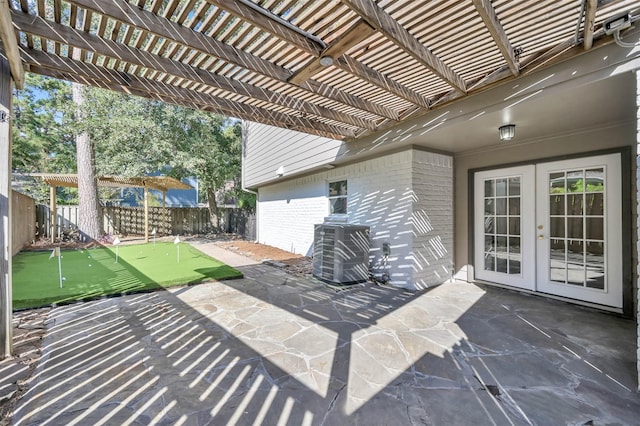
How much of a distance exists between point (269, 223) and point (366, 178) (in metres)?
6.08

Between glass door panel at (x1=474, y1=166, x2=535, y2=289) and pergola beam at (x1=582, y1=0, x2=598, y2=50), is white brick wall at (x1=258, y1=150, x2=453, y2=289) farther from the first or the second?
pergola beam at (x1=582, y1=0, x2=598, y2=50)

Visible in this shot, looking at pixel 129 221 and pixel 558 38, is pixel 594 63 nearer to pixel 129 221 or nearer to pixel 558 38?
pixel 558 38

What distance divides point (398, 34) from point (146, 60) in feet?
7.32

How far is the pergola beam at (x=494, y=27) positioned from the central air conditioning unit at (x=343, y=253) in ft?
10.7

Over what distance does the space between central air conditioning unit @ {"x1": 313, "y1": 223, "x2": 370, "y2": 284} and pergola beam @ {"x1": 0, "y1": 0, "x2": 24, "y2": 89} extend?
13.8 ft

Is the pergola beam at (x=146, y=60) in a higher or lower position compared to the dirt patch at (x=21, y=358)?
higher

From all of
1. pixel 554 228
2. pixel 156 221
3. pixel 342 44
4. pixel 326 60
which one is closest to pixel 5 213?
pixel 326 60

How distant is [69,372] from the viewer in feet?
7.75

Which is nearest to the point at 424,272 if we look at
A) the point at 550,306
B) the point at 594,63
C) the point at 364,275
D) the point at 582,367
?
the point at 364,275

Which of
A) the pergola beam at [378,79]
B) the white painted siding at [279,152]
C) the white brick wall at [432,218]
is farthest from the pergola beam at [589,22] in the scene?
the white painted siding at [279,152]

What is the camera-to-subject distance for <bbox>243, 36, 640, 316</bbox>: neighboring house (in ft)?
10.4

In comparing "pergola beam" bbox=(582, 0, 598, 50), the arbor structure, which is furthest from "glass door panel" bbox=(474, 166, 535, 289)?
the arbor structure

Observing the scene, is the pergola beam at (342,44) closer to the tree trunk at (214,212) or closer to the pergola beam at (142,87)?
the pergola beam at (142,87)

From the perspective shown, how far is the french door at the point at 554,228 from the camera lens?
3.81 m
